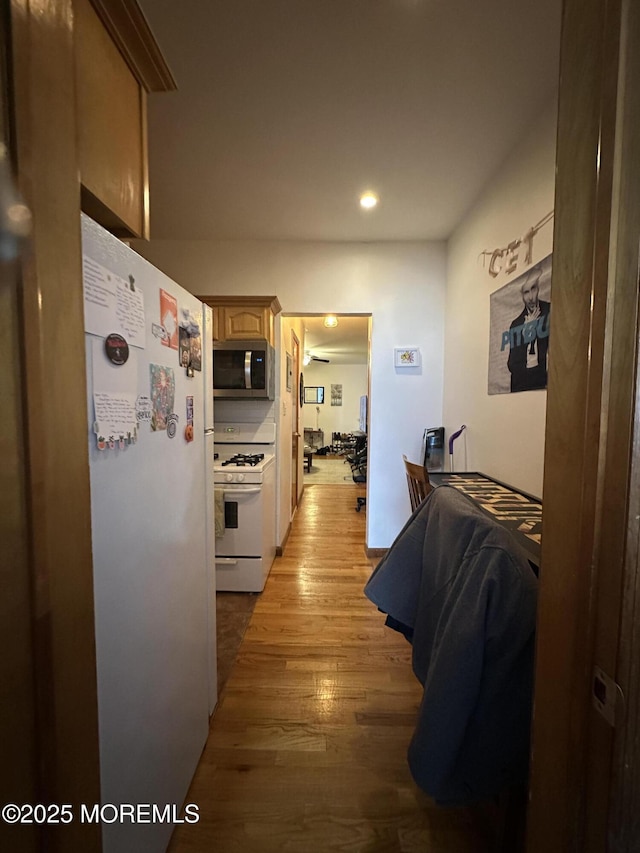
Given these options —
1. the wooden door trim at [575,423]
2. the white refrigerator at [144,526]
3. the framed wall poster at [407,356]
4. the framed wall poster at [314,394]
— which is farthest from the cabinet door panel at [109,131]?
the framed wall poster at [314,394]

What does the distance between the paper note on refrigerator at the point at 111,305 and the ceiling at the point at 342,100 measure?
1.21 metres

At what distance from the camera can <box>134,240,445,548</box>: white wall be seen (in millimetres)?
2801

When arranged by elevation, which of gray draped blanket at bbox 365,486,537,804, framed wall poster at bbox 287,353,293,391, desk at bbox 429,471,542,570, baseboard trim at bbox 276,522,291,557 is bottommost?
baseboard trim at bbox 276,522,291,557

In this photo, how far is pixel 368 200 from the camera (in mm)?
2213

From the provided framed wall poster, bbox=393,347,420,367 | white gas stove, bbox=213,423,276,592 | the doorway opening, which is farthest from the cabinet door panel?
the doorway opening

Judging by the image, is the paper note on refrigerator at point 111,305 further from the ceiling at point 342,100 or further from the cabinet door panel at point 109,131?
the ceiling at point 342,100

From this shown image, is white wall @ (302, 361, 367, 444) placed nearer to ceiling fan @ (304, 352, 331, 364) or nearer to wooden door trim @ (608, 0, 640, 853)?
ceiling fan @ (304, 352, 331, 364)

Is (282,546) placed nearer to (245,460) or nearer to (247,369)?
(245,460)

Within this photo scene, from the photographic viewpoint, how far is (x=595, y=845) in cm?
43

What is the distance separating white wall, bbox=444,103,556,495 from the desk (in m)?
0.08

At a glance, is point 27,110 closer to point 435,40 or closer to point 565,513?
point 565,513

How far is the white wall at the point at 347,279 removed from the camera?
280 cm

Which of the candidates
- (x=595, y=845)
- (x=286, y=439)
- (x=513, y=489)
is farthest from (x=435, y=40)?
(x=286, y=439)

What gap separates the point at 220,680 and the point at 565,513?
1865 millimetres
